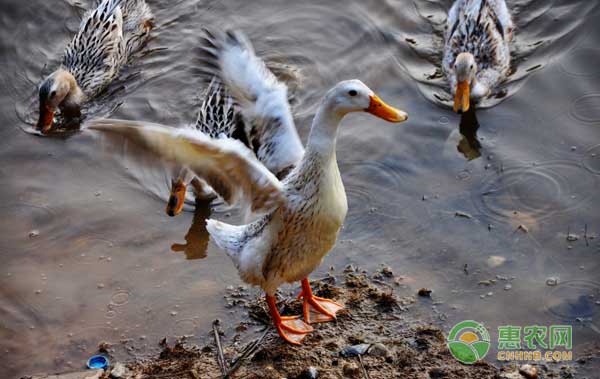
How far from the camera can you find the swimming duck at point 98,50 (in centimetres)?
882

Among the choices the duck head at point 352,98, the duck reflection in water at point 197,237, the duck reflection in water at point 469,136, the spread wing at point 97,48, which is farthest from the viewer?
the spread wing at point 97,48

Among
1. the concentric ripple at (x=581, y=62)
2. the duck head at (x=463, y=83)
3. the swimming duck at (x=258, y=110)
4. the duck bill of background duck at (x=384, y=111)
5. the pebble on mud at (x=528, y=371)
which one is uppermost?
the duck bill of background duck at (x=384, y=111)

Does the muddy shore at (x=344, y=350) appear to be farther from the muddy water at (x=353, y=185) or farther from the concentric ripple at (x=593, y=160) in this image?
the concentric ripple at (x=593, y=160)

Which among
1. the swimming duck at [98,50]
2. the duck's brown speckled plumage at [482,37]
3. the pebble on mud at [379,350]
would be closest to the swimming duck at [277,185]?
the pebble on mud at [379,350]

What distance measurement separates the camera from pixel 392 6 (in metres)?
9.30

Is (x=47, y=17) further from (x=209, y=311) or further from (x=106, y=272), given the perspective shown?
(x=209, y=311)

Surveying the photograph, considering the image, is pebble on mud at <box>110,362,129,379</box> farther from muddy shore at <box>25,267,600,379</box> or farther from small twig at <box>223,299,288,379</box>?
small twig at <box>223,299,288,379</box>

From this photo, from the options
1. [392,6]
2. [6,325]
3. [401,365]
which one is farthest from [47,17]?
[401,365]

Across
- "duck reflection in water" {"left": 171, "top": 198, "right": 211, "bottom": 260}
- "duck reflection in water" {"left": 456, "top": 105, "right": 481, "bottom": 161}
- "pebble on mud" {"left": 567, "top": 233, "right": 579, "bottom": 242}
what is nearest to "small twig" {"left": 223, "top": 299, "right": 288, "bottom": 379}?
"duck reflection in water" {"left": 171, "top": 198, "right": 211, "bottom": 260}

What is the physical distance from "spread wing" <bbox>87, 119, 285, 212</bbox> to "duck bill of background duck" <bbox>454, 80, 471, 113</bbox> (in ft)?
11.1

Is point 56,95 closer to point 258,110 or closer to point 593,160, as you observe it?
point 258,110

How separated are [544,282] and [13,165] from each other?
5.06m

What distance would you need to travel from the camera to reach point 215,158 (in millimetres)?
4770

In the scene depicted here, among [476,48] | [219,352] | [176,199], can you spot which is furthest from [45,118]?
[476,48]
